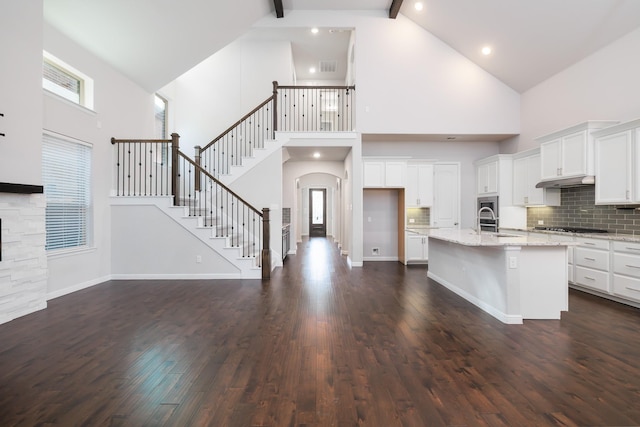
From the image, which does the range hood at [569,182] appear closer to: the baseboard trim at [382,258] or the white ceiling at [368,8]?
the white ceiling at [368,8]

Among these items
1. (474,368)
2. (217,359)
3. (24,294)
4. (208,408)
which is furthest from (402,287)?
(24,294)

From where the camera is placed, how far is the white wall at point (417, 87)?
702 cm

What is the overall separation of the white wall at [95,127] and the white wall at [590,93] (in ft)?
27.5

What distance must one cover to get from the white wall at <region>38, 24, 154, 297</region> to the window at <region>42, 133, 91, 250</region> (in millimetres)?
125

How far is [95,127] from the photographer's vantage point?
523cm

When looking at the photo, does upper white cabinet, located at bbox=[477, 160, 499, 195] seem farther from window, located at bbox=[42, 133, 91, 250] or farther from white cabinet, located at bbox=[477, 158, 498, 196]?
window, located at bbox=[42, 133, 91, 250]

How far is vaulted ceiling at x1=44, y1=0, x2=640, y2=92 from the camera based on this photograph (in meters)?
4.58

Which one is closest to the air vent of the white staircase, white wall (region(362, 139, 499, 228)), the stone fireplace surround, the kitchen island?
white wall (region(362, 139, 499, 228))

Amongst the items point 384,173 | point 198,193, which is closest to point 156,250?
point 198,193

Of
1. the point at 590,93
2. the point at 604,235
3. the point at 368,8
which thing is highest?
the point at 368,8

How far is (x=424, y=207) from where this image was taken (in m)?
7.52

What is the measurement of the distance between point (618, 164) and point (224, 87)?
8.39 meters

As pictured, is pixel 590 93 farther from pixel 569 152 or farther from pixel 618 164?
pixel 618 164

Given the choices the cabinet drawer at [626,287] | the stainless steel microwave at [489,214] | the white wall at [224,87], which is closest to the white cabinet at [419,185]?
the stainless steel microwave at [489,214]
